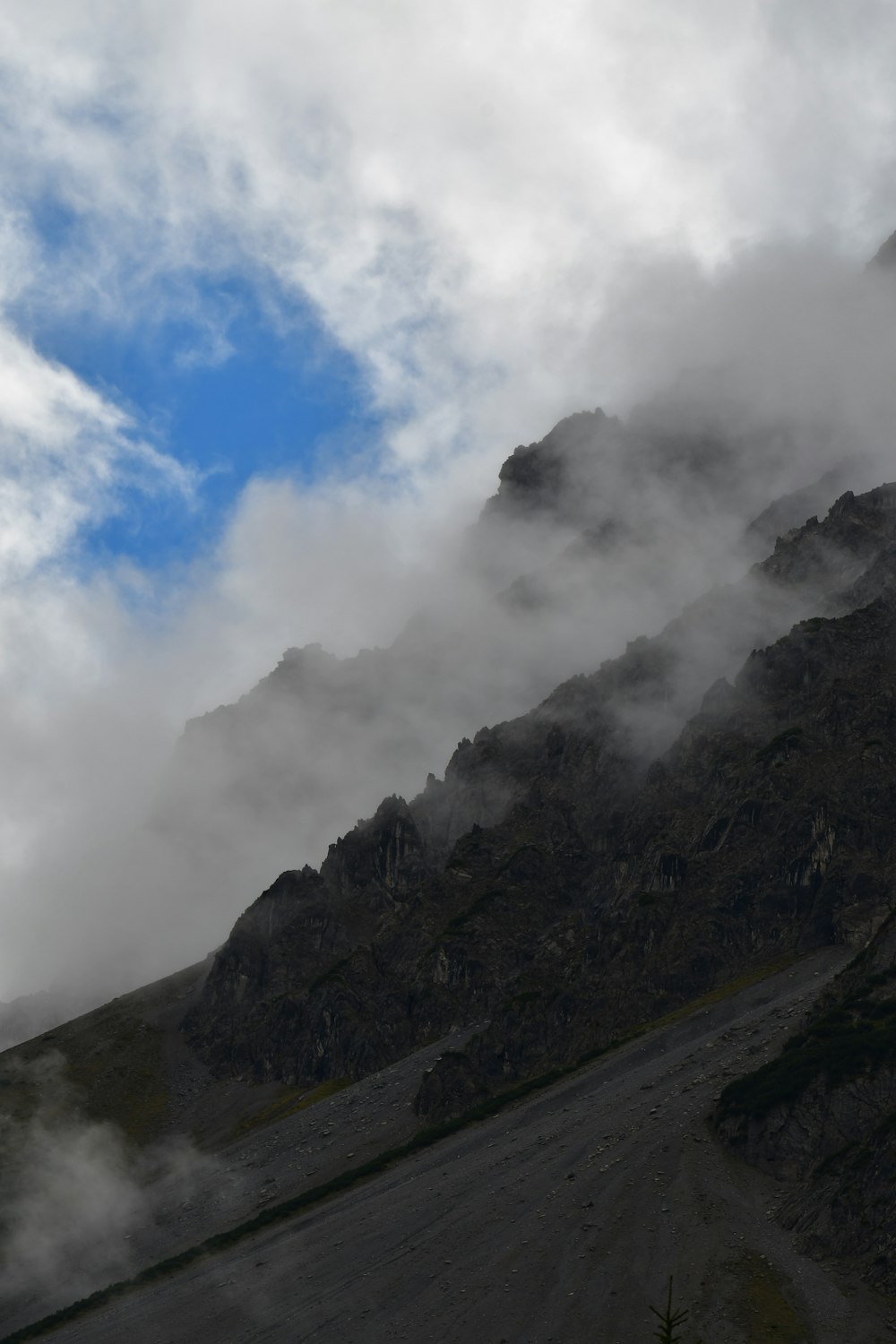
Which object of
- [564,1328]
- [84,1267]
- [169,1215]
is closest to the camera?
[564,1328]

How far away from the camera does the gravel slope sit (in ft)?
298

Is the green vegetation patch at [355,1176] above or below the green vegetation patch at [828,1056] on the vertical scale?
above

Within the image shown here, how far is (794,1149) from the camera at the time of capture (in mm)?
117688

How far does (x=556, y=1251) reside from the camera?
104 meters

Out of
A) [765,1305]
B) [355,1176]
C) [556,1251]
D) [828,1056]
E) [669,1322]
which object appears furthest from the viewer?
[355,1176]

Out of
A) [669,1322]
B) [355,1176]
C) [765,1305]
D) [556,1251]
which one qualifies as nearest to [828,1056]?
[556,1251]

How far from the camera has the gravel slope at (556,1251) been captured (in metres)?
90.7

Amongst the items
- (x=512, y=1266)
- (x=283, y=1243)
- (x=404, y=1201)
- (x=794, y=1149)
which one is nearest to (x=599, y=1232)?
(x=512, y=1266)

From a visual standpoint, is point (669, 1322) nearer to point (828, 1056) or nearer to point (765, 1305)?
point (765, 1305)

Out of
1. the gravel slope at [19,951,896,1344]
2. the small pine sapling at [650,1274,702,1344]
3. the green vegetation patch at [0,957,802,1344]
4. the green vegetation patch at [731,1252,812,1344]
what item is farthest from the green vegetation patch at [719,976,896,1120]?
the green vegetation patch at [0,957,802,1344]

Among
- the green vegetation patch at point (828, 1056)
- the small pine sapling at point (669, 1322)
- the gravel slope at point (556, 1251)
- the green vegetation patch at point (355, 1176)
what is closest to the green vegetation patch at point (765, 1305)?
the gravel slope at point (556, 1251)

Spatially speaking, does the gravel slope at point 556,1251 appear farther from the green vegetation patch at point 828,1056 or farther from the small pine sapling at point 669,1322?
the small pine sapling at point 669,1322

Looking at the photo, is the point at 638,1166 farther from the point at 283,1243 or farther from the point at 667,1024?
the point at 667,1024

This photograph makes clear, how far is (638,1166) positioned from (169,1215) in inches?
3313
